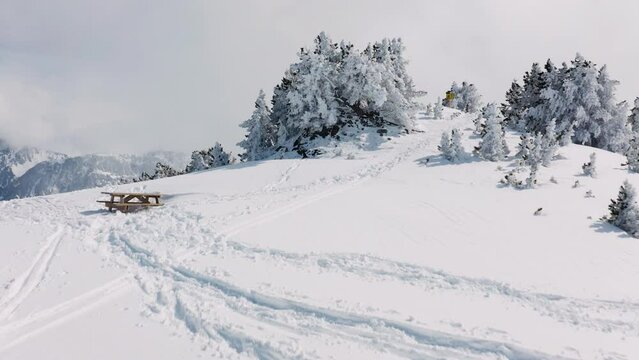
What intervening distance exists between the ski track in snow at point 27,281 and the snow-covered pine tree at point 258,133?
92.1ft

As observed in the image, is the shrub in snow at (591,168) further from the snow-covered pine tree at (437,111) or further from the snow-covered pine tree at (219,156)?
the snow-covered pine tree at (219,156)

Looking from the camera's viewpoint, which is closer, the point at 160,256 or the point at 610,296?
the point at 610,296

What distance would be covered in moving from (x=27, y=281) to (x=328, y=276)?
325 inches

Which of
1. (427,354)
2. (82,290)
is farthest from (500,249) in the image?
(82,290)

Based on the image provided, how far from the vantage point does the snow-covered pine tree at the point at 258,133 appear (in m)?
42.9

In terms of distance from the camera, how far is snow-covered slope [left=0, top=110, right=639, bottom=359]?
8984 millimetres

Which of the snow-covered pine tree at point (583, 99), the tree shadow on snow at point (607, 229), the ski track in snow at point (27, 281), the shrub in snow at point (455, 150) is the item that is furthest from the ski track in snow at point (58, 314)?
the snow-covered pine tree at point (583, 99)

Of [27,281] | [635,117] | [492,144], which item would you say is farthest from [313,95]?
[635,117]

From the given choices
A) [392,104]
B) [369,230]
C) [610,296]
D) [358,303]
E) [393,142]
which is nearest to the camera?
[358,303]

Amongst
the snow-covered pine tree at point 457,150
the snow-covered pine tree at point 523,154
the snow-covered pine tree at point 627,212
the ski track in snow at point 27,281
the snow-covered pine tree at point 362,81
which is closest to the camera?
the ski track in snow at point 27,281

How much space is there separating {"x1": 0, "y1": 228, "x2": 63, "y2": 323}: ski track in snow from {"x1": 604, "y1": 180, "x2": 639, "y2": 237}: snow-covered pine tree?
1953 centimetres

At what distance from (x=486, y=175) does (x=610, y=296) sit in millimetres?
14001

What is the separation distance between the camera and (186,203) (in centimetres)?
2147

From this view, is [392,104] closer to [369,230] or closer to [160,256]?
[369,230]
